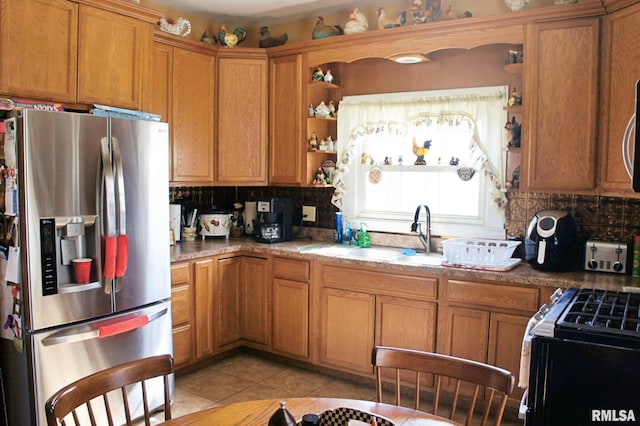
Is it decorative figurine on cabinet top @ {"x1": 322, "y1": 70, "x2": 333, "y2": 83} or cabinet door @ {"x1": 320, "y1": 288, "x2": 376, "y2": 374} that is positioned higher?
decorative figurine on cabinet top @ {"x1": 322, "y1": 70, "x2": 333, "y2": 83}

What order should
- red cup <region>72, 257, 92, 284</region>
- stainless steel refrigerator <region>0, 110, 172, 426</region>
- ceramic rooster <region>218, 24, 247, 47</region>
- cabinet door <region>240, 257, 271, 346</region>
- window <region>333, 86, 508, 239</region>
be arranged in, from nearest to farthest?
stainless steel refrigerator <region>0, 110, 172, 426</region>
red cup <region>72, 257, 92, 284</region>
window <region>333, 86, 508, 239</region>
cabinet door <region>240, 257, 271, 346</region>
ceramic rooster <region>218, 24, 247, 47</region>

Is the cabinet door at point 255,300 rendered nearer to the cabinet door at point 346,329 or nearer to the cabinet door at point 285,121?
the cabinet door at point 346,329

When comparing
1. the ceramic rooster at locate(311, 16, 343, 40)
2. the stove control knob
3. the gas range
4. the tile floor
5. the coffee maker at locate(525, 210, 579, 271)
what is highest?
the ceramic rooster at locate(311, 16, 343, 40)

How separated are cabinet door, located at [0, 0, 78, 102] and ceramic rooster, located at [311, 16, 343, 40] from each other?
1.67m

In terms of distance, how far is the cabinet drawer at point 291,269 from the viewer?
3.71 metres

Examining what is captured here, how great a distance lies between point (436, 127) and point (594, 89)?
1.08 meters

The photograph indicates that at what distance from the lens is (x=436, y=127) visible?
3771mm

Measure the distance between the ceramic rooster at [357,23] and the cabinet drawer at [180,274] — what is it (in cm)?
196

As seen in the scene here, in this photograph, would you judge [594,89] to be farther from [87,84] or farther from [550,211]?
[87,84]

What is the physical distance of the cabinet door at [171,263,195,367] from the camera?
11.4 feet

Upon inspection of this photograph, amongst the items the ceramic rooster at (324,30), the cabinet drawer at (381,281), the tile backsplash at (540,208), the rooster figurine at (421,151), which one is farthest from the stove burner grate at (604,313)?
the ceramic rooster at (324,30)

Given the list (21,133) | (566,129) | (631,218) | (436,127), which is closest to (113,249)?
(21,133)

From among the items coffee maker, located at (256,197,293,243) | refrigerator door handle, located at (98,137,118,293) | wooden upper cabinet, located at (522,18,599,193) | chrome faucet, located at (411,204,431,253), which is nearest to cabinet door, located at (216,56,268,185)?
coffee maker, located at (256,197,293,243)

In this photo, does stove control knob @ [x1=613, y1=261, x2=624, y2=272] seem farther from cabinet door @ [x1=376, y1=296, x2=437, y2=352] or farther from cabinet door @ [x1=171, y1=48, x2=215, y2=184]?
cabinet door @ [x1=171, y1=48, x2=215, y2=184]
